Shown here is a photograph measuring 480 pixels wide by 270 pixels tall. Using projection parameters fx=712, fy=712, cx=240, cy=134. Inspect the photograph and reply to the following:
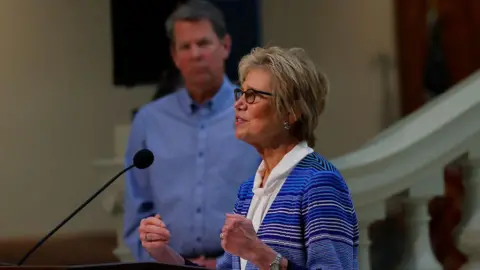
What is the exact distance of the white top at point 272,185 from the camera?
46.0 inches

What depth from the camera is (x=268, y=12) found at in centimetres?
304

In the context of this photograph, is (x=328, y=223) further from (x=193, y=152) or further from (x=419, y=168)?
(x=193, y=152)

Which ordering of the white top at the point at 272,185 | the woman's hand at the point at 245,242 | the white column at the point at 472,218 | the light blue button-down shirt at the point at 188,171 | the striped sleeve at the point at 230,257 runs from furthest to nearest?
the light blue button-down shirt at the point at 188,171 < the white column at the point at 472,218 < the striped sleeve at the point at 230,257 < the white top at the point at 272,185 < the woman's hand at the point at 245,242

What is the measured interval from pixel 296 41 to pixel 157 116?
124 cm

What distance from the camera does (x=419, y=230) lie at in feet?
4.94

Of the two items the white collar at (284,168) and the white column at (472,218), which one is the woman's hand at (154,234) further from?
the white column at (472,218)

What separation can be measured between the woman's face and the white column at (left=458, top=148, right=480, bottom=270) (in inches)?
18.3

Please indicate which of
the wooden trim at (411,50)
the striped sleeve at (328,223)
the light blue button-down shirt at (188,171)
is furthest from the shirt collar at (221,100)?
the wooden trim at (411,50)

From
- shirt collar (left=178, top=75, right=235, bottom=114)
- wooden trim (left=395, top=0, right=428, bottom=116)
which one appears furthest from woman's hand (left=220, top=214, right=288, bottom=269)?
wooden trim (left=395, top=0, right=428, bottom=116)

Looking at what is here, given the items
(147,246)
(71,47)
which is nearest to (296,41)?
(71,47)

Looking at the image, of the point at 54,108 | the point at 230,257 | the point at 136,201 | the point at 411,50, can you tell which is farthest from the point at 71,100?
the point at 230,257

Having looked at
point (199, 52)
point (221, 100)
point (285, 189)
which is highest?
point (199, 52)

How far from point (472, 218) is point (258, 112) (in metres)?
0.53

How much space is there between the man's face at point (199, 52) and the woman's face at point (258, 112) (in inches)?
26.2
